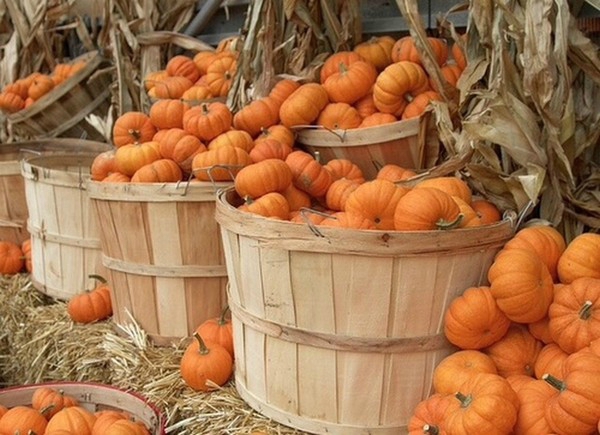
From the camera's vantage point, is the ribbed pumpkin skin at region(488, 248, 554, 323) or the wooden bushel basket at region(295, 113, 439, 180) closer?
the ribbed pumpkin skin at region(488, 248, 554, 323)

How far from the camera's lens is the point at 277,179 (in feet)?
7.87

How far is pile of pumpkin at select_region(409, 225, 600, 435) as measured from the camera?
1684 millimetres

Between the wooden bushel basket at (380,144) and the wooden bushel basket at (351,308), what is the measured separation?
64 centimetres

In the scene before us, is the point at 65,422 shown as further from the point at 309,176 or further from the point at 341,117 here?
the point at 341,117

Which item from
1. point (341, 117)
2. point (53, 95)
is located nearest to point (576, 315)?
point (341, 117)

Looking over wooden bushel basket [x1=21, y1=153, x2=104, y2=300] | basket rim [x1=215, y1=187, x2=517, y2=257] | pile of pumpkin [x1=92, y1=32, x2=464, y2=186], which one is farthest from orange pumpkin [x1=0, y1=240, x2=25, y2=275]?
basket rim [x1=215, y1=187, x2=517, y2=257]

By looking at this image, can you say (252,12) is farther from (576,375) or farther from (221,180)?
(576,375)

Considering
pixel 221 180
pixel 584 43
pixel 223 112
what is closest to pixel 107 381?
pixel 221 180

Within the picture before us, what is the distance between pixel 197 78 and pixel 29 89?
151 centimetres

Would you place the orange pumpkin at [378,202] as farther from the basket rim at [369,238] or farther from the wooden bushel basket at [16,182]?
the wooden bushel basket at [16,182]

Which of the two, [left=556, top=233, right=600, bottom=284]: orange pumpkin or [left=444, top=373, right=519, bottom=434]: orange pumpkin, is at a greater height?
[left=556, top=233, right=600, bottom=284]: orange pumpkin

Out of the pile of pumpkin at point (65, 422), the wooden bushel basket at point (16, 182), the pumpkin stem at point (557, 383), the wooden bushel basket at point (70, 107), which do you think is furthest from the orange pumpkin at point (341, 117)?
the wooden bushel basket at point (70, 107)

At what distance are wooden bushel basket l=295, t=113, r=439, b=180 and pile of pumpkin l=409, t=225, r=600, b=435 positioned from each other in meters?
0.68

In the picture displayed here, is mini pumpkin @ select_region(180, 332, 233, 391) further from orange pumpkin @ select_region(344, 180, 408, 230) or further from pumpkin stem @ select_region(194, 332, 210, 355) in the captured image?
orange pumpkin @ select_region(344, 180, 408, 230)
